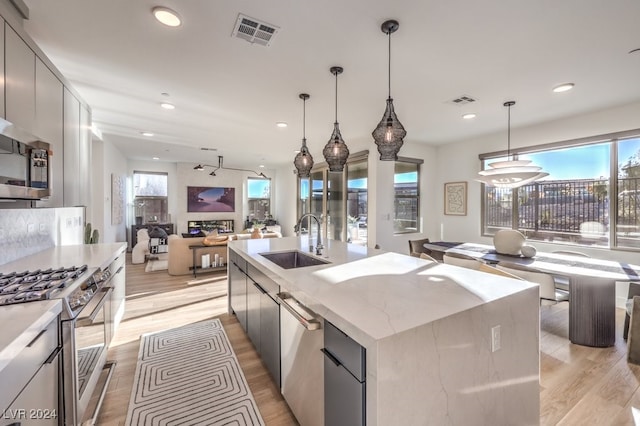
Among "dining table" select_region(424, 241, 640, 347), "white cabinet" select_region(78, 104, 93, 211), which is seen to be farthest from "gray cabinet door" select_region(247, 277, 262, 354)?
"dining table" select_region(424, 241, 640, 347)

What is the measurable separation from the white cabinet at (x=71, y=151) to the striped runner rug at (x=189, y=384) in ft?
5.37

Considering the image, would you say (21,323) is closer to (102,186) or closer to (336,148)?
(336,148)

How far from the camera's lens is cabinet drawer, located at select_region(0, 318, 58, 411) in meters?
0.91

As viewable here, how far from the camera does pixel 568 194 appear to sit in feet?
13.8

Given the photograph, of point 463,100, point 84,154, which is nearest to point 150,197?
point 84,154

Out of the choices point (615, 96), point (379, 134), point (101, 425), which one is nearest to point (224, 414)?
point (101, 425)

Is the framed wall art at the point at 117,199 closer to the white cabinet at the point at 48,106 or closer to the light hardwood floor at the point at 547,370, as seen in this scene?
the light hardwood floor at the point at 547,370

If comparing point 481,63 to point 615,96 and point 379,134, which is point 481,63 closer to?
point 379,134

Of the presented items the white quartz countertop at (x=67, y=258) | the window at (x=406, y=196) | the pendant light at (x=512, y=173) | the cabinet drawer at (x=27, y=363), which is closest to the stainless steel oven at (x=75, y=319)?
the cabinet drawer at (x=27, y=363)

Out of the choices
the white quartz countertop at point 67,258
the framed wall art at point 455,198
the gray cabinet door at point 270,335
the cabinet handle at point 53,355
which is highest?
the framed wall art at point 455,198

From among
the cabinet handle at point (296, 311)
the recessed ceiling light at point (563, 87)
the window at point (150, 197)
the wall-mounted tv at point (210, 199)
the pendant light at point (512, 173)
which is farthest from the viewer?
the wall-mounted tv at point (210, 199)

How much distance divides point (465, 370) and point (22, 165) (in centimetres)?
287

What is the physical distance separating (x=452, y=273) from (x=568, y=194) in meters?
3.86

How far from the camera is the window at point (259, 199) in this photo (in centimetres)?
1008
